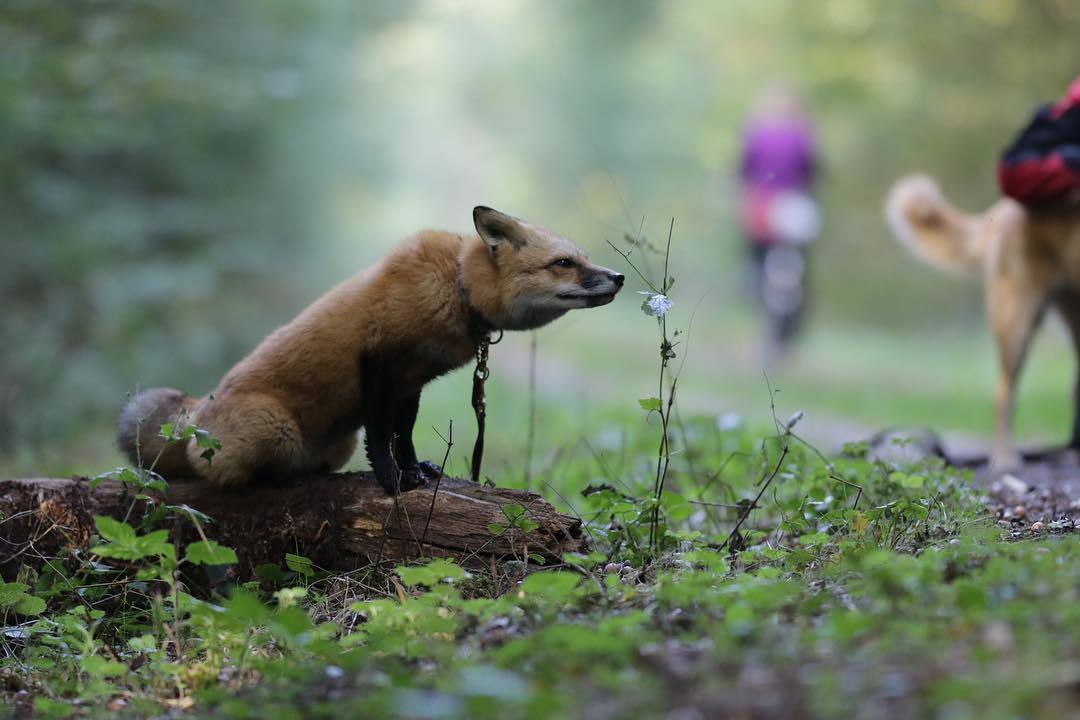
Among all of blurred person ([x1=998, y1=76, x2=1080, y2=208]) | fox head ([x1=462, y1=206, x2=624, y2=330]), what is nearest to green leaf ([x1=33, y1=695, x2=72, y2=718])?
fox head ([x1=462, y1=206, x2=624, y2=330])

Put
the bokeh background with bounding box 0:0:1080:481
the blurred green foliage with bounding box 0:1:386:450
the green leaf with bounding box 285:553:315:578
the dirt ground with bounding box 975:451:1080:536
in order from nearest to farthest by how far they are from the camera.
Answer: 1. the dirt ground with bounding box 975:451:1080:536
2. the green leaf with bounding box 285:553:315:578
3. the blurred green foliage with bounding box 0:1:386:450
4. the bokeh background with bounding box 0:0:1080:481

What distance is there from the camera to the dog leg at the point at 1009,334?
23.4 ft

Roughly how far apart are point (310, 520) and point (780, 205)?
1206cm

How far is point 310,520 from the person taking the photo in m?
4.71

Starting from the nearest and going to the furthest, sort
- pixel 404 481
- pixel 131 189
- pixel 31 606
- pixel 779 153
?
pixel 31 606 < pixel 404 481 < pixel 131 189 < pixel 779 153

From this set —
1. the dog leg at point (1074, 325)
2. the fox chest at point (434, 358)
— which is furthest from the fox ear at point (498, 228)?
the dog leg at point (1074, 325)

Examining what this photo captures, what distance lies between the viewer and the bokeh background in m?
9.71

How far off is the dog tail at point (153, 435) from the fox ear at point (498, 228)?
1.72 metres

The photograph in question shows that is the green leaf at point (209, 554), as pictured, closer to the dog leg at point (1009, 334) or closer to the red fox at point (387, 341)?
the red fox at point (387, 341)

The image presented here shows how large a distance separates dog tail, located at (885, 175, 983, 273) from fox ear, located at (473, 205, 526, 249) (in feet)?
15.4

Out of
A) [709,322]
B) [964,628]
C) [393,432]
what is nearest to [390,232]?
[709,322]

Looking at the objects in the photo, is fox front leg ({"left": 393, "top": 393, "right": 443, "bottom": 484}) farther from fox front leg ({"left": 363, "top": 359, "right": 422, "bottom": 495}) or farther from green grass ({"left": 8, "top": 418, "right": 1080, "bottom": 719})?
green grass ({"left": 8, "top": 418, "right": 1080, "bottom": 719})

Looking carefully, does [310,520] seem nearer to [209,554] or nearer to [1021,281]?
[209,554]

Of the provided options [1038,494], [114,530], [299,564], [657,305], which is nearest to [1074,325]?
[1038,494]
